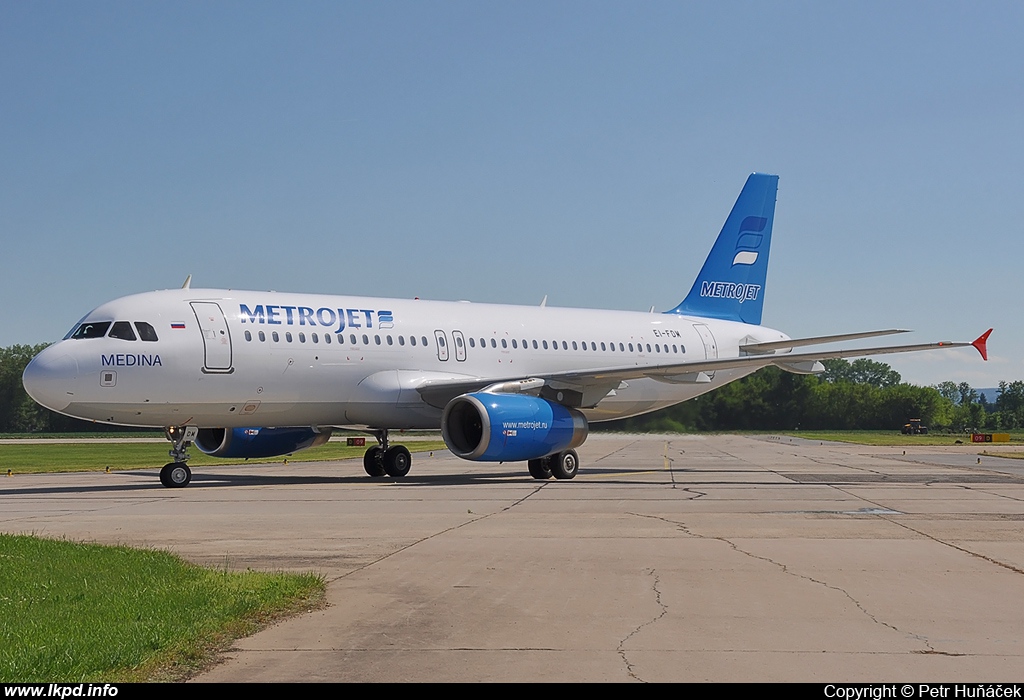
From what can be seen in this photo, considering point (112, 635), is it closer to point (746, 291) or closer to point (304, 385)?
point (304, 385)

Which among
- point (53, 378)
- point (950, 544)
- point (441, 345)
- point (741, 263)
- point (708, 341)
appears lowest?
point (950, 544)

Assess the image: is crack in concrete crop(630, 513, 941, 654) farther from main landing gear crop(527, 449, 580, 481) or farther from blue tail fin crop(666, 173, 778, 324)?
blue tail fin crop(666, 173, 778, 324)

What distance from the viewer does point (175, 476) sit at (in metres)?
21.2

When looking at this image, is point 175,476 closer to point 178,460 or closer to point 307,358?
point 178,460

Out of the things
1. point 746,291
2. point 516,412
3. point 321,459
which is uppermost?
point 746,291

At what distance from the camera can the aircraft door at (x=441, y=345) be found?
25000mm

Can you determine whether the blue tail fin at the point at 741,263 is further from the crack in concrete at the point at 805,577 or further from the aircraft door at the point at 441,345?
the crack in concrete at the point at 805,577

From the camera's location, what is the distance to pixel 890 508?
16078 millimetres

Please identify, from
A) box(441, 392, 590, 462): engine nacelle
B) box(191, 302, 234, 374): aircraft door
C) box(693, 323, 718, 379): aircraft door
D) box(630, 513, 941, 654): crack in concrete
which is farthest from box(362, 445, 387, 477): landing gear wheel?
box(630, 513, 941, 654): crack in concrete

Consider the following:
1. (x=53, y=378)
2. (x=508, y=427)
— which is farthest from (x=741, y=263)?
(x=53, y=378)

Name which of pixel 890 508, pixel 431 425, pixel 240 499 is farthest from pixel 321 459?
pixel 890 508

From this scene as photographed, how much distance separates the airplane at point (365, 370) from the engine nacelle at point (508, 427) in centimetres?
3

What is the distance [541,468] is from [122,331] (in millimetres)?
9196
